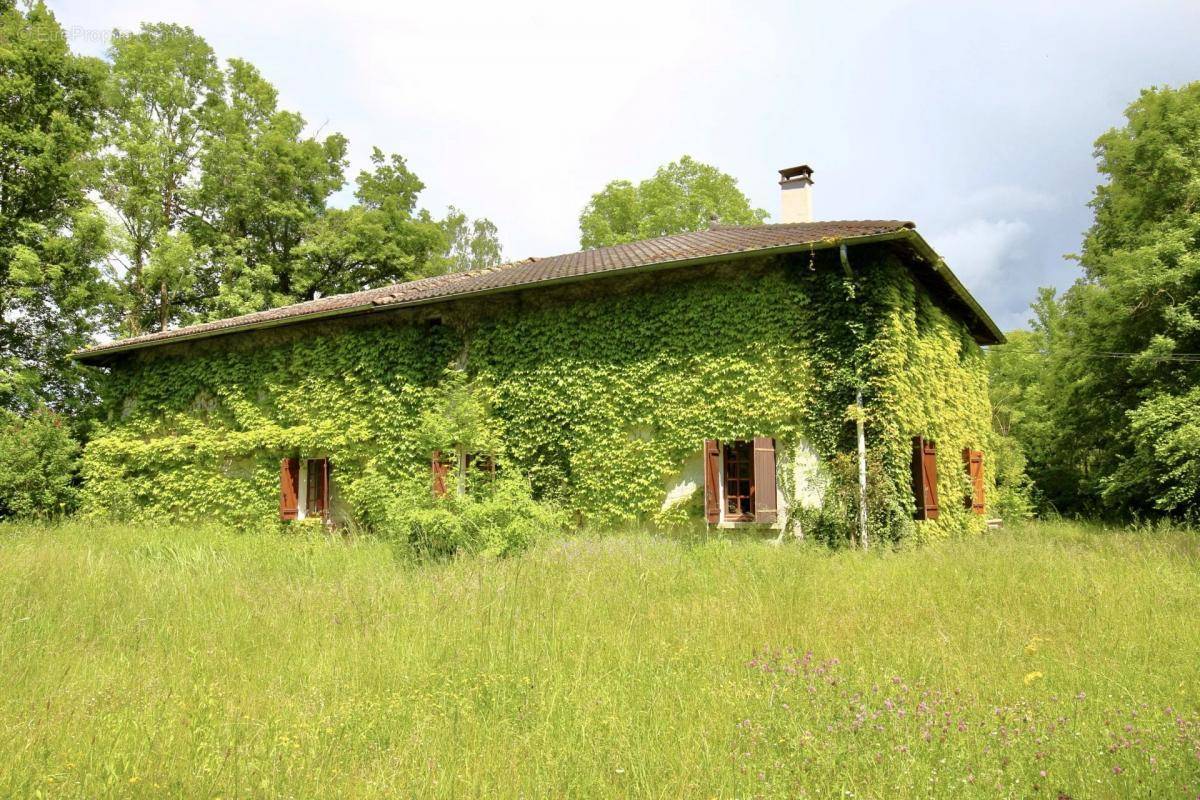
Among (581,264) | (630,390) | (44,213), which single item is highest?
(44,213)

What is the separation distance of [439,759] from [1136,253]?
60.5 ft

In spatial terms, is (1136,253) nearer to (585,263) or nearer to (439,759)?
(585,263)

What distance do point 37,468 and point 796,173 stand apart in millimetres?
18678

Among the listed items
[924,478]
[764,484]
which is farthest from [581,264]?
[924,478]

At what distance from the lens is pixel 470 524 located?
9.46m

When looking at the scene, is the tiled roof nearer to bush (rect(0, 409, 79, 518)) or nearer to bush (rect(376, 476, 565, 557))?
bush (rect(0, 409, 79, 518))

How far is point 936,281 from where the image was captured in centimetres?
1301

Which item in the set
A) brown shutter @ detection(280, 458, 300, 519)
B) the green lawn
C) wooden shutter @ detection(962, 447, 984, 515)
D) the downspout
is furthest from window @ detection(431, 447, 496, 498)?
wooden shutter @ detection(962, 447, 984, 515)

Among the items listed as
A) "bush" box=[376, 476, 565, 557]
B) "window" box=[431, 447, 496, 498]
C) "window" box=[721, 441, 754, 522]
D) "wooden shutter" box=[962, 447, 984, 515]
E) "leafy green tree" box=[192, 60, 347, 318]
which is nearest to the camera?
"bush" box=[376, 476, 565, 557]

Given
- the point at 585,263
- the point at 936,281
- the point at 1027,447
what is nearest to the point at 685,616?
the point at 585,263

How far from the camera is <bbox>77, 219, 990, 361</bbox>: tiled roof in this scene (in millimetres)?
11141

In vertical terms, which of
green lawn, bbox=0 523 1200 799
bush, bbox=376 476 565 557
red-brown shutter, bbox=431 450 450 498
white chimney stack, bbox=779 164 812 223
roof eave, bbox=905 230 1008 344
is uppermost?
white chimney stack, bbox=779 164 812 223

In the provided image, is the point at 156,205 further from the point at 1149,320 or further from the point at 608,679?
the point at 1149,320

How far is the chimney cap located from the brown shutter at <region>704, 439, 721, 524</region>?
22.6ft
